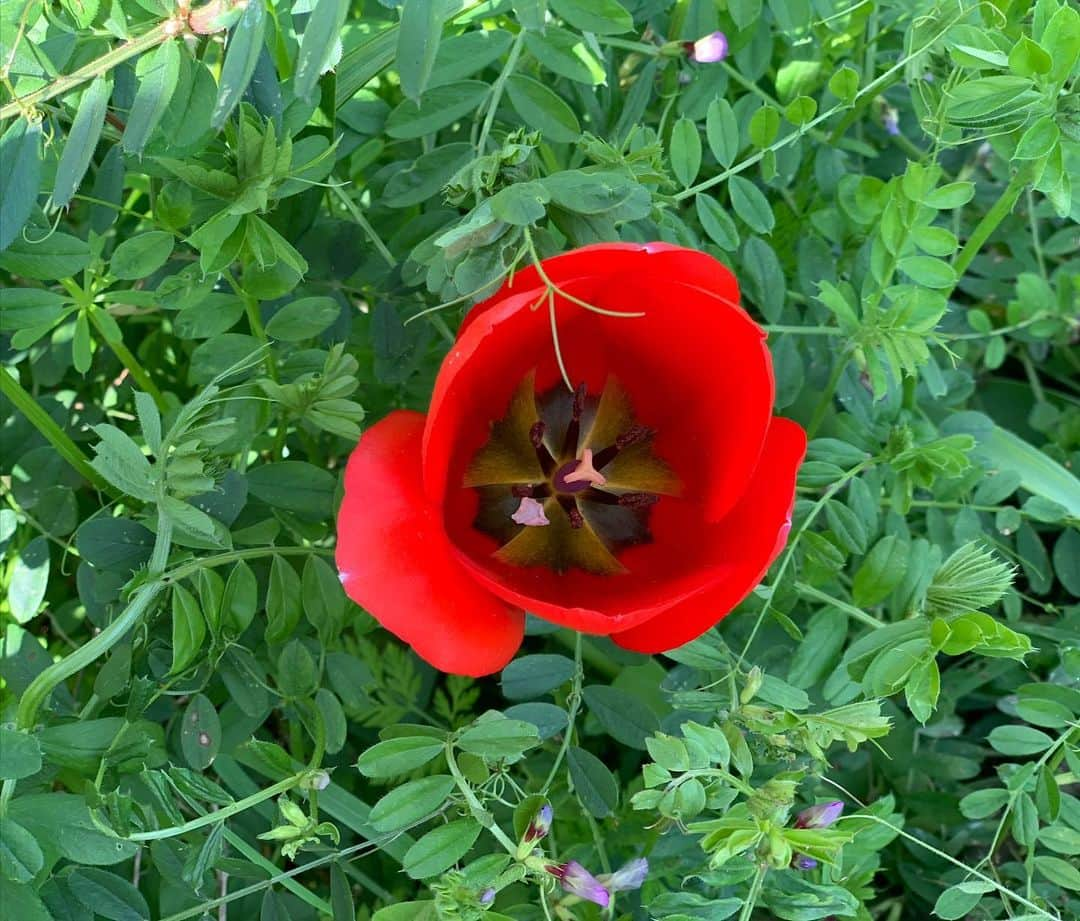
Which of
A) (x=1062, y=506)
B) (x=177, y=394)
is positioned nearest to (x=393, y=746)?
(x=177, y=394)

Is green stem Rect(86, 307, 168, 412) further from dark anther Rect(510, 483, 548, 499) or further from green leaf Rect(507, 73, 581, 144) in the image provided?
green leaf Rect(507, 73, 581, 144)

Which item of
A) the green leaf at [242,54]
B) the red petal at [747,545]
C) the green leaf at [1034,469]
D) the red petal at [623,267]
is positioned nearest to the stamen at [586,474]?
the red petal at [747,545]

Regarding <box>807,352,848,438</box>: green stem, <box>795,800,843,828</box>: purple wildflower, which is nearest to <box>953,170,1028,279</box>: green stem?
<box>807,352,848,438</box>: green stem

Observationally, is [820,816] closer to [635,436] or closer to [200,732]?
[635,436]

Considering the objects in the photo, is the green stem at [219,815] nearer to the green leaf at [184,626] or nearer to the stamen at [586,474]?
the green leaf at [184,626]

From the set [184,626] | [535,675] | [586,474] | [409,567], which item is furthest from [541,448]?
[184,626]

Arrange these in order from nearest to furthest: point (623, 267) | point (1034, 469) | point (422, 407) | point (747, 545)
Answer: point (623, 267) < point (747, 545) < point (422, 407) < point (1034, 469)
